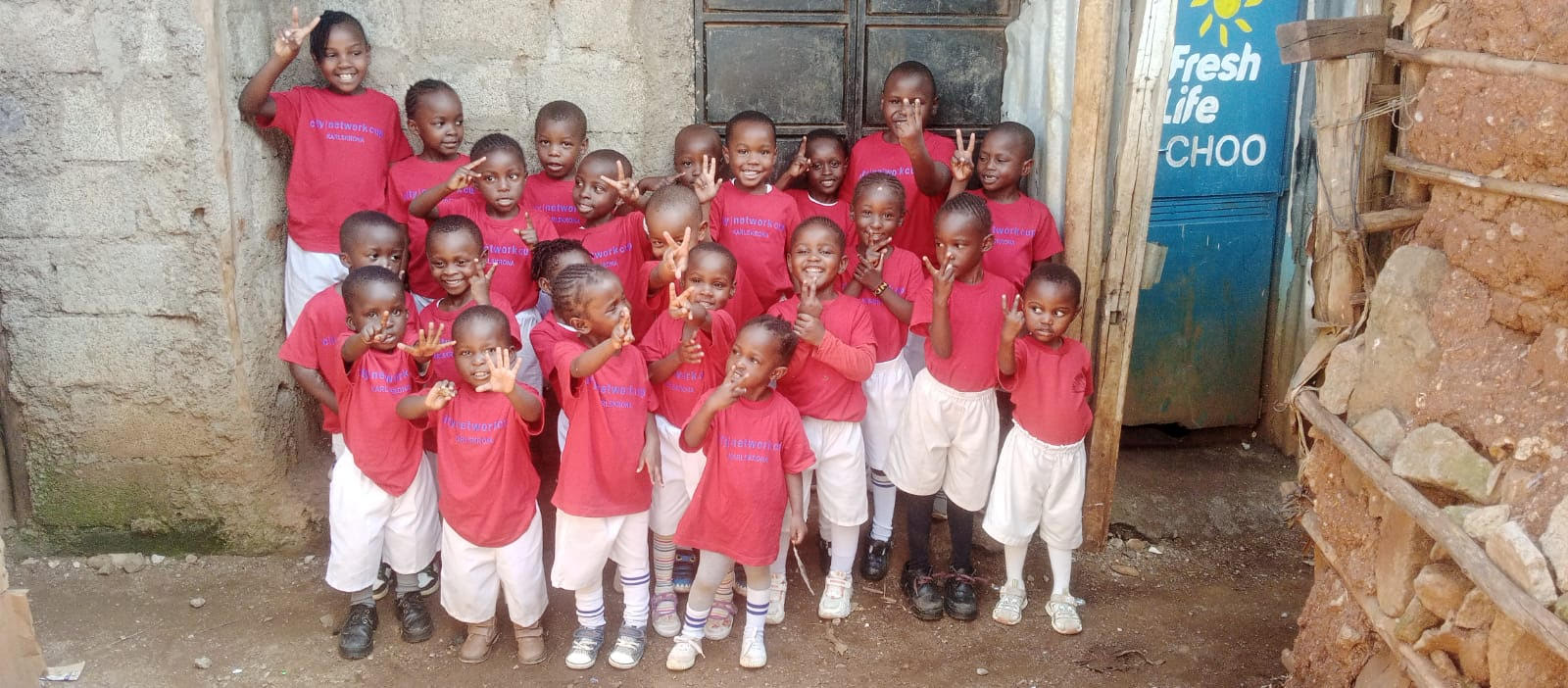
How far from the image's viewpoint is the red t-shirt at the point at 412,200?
12.1ft

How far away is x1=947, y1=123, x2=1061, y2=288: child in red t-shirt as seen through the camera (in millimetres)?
3695

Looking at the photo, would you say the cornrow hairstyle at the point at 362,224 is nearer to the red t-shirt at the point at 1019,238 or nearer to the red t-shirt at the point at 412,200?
the red t-shirt at the point at 412,200

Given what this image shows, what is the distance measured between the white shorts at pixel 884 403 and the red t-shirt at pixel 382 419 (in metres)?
1.33

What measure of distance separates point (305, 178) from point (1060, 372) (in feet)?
7.78

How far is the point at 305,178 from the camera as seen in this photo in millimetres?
3623

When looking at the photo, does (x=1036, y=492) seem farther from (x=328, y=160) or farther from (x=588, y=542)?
(x=328, y=160)

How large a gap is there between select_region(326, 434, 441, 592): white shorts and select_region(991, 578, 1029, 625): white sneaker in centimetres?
172

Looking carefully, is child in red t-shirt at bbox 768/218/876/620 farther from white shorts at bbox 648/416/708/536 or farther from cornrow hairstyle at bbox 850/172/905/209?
white shorts at bbox 648/416/708/536

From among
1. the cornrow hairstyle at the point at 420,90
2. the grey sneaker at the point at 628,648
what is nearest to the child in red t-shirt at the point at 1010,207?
the grey sneaker at the point at 628,648

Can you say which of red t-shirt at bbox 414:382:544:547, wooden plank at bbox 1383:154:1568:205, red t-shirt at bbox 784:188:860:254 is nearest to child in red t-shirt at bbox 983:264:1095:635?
red t-shirt at bbox 784:188:860:254

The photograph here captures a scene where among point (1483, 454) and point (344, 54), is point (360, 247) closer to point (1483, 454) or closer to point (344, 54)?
point (344, 54)

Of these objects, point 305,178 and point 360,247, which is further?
point 305,178

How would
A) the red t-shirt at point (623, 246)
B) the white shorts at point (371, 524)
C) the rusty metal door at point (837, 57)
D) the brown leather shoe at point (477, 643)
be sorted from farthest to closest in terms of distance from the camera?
1. the rusty metal door at point (837, 57)
2. the red t-shirt at point (623, 246)
3. the brown leather shoe at point (477, 643)
4. the white shorts at point (371, 524)

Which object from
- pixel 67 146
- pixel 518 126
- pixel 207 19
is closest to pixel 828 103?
pixel 518 126
